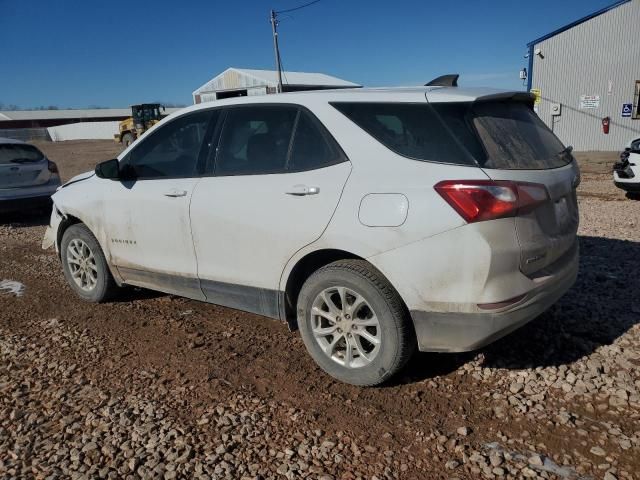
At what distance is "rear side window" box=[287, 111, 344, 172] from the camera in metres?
3.15

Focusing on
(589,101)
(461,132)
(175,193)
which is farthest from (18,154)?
(589,101)

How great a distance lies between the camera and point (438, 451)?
8.44 feet

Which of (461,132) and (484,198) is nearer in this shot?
(484,198)

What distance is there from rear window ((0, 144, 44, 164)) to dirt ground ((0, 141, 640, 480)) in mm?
5374

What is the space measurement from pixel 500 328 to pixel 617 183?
26.3ft

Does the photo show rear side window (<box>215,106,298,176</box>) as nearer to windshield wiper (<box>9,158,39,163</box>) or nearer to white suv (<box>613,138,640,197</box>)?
windshield wiper (<box>9,158,39,163</box>)

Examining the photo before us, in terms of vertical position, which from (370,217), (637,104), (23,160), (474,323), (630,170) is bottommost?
(630,170)

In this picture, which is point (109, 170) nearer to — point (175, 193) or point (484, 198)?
point (175, 193)

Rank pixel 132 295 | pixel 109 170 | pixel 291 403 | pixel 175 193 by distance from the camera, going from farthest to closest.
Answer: pixel 132 295
pixel 109 170
pixel 175 193
pixel 291 403

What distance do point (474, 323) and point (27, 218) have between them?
9735 mm

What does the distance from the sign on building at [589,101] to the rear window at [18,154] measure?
60.9ft

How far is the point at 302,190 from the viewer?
3141 mm

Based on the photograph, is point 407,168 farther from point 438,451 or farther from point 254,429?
point 254,429

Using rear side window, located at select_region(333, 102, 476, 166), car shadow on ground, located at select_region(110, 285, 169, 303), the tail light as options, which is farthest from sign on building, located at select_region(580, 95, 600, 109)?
the tail light
